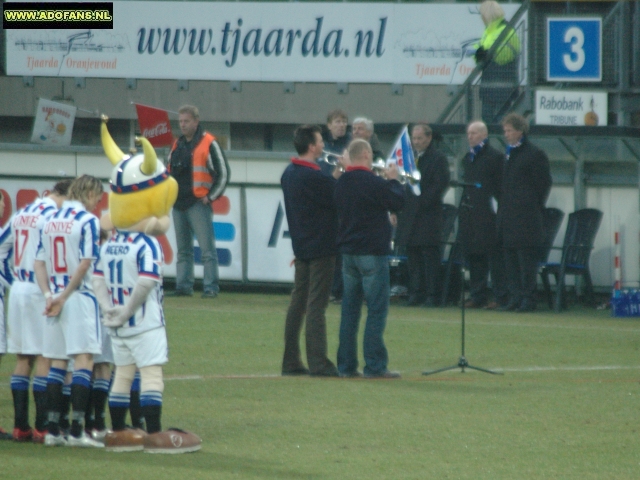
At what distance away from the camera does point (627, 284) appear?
1659 cm

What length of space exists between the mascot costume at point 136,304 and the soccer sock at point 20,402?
0.74 metres

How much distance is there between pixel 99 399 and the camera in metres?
8.35

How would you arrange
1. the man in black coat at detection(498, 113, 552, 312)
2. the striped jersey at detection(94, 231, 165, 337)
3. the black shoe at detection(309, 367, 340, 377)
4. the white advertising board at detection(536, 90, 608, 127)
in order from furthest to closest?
1. the white advertising board at detection(536, 90, 608, 127)
2. the man in black coat at detection(498, 113, 552, 312)
3. the black shoe at detection(309, 367, 340, 377)
4. the striped jersey at detection(94, 231, 165, 337)

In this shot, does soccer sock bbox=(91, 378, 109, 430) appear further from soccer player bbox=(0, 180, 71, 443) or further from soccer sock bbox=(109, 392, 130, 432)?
soccer sock bbox=(109, 392, 130, 432)

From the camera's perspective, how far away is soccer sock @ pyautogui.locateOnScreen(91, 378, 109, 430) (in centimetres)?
835

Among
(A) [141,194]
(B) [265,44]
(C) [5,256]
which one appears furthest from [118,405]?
(B) [265,44]

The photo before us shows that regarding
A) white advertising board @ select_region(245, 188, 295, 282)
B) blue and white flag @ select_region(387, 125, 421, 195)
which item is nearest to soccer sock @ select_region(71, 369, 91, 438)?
blue and white flag @ select_region(387, 125, 421, 195)

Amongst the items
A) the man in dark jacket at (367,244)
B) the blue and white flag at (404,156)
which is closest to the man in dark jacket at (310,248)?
the man in dark jacket at (367,244)

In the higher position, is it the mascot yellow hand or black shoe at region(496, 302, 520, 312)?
the mascot yellow hand

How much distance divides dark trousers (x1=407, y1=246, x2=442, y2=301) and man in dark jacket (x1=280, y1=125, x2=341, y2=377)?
517cm

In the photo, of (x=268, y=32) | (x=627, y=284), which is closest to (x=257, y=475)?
(x=627, y=284)

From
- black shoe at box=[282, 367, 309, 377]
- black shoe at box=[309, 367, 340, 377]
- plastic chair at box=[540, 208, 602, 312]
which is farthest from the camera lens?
plastic chair at box=[540, 208, 602, 312]

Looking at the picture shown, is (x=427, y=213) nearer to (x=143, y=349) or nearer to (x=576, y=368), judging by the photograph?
(x=576, y=368)

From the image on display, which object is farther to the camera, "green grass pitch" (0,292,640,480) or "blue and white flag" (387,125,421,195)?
"blue and white flag" (387,125,421,195)
